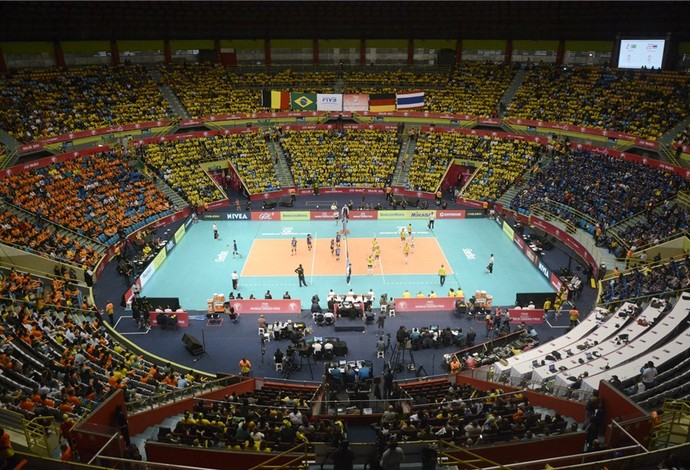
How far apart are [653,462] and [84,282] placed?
1275 inches

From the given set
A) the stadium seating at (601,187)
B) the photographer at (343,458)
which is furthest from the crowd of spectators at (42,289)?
the stadium seating at (601,187)

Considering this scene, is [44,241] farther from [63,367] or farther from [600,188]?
[600,188]

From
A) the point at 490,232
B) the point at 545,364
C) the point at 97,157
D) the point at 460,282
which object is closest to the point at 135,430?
the point at 545,364

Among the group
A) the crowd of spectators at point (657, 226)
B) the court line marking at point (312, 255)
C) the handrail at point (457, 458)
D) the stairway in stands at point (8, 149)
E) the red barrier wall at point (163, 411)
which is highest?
the stairway in stands at point (8, 149)

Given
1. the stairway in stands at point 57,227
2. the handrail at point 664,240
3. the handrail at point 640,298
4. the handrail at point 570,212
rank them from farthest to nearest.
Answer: the stairway in stands at point 57,227 → the handrail at point 570,212 → the handrail at point 664,240 → the handrail at point 640,298

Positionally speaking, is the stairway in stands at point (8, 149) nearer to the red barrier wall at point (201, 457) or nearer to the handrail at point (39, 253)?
the handrail at point (39, 253)

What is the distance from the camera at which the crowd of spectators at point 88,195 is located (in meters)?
40.2

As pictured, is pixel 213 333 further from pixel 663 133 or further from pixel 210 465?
pixel 663 133

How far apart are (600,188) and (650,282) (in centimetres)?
1591

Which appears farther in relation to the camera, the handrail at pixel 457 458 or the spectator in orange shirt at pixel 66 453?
the spectator in orange shirt at pixel 66 453

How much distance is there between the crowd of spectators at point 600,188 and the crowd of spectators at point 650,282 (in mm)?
4321

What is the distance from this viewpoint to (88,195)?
4462 cm

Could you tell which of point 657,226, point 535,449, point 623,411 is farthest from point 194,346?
point 657,226

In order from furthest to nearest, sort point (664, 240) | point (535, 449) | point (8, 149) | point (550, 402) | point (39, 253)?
point (8, 149) → point (664, 240) → point (39, 253) → point (550, 402) → point (535, 449)
